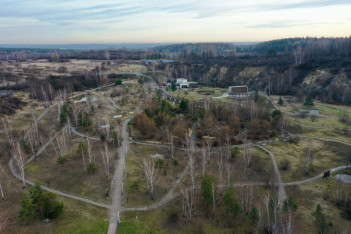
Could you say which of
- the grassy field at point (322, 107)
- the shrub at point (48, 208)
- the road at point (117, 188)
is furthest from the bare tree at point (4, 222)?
the grassy field at point (322, 107)

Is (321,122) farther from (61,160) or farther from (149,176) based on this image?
(61,160)


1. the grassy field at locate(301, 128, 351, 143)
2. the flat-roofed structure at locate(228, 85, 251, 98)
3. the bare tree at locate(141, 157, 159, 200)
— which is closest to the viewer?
the bare tree at locate(141, 157, 159, 200)

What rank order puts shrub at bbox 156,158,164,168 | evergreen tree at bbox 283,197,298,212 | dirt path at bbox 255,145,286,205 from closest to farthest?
evergreen tree at bbox 283,197,298,212, dirt path at bbox 255,145,286,205, shrub at bbox 156,158,164,168

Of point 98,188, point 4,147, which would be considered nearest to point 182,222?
point 98,188

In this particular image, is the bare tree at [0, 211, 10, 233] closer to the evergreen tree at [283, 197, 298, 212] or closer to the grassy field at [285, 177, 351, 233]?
the evergreen tree at [283, 197, 298, 212]

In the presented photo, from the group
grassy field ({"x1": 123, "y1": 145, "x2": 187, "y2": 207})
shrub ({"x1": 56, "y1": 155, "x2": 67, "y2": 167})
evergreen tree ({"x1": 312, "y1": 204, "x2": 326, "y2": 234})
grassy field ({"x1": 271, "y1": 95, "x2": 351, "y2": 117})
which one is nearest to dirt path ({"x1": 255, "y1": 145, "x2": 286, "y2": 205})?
evergreen tree ({"x1": 312, "y1": 204, "x2": 326, "y2": 234})

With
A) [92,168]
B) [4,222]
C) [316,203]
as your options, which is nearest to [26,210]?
[4,222]
